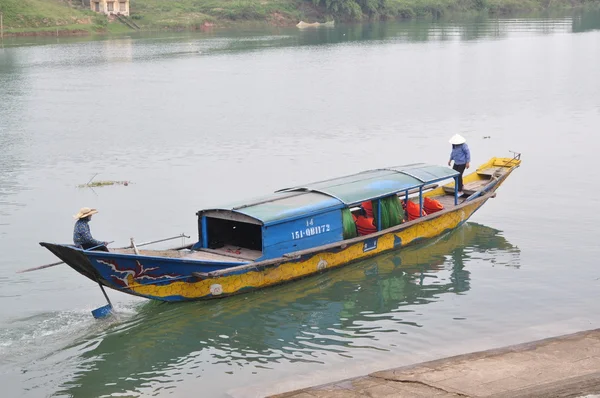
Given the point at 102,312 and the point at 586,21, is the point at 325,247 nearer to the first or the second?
the point at 102,312

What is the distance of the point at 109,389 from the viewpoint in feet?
44.0

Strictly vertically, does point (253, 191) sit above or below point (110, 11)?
below

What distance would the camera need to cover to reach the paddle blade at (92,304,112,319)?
51.1 ft

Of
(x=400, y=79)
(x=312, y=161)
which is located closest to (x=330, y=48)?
(x=400, y=79)

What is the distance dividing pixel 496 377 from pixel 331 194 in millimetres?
6666

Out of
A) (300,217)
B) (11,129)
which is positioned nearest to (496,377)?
(300,217)

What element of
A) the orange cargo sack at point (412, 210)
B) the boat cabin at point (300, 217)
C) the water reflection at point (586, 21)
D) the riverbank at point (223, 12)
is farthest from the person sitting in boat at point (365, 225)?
the water reflection at point (586, 21)

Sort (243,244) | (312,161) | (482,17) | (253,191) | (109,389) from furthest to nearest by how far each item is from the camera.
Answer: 1. (482,17)
2. (312,161)
3. (253,191)
4. (243,244)
5. (109,389)

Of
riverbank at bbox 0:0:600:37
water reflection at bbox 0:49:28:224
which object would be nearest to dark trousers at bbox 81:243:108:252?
water reflection at bbox 0:49:28:224

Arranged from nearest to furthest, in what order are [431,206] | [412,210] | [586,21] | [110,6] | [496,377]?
[496,377] → [412,210] → [431,206] → [110,6] → [586,21]

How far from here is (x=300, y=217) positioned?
16953 mm

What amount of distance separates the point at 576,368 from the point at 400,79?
128ft

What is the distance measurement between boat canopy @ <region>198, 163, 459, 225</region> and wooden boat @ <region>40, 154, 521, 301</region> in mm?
19

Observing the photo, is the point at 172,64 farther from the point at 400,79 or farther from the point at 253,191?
the point at 253,191
